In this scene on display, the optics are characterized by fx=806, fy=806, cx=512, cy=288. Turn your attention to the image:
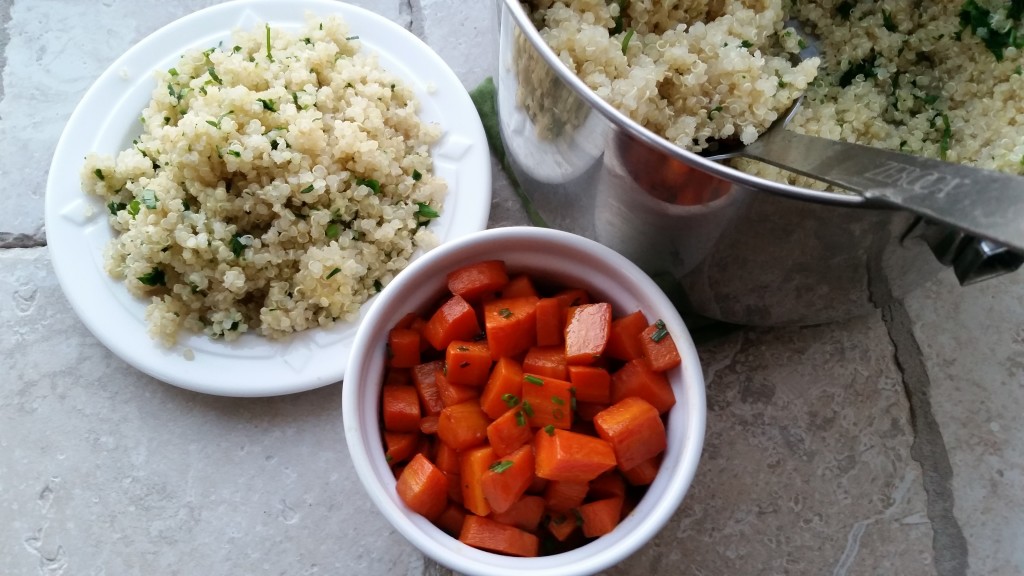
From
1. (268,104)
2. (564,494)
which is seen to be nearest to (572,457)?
(564,494)

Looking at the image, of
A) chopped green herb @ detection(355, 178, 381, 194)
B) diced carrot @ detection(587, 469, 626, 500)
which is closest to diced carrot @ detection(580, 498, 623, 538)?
diced carrot @ detection(587, 469, 626, 500)

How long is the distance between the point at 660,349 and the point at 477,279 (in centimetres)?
20

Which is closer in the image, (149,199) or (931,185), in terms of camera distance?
(931,185)

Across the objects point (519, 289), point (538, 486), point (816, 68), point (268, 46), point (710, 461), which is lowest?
point (710, 461)

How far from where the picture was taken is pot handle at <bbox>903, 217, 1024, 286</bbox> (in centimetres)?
62

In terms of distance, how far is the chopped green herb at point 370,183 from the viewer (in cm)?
97

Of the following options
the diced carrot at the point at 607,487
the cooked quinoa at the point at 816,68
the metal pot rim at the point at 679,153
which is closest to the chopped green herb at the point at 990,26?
the cooked quinoa at the point at 816,68

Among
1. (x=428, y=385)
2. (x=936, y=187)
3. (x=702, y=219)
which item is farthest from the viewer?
(x=428, y=385)

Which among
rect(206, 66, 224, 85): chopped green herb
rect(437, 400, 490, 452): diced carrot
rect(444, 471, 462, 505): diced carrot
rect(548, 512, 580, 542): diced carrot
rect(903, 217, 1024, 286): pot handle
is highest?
rect(903, 217, 1024, 286): pot handle

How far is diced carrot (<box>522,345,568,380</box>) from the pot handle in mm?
333

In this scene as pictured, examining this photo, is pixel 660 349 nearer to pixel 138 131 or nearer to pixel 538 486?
pixel 538 486

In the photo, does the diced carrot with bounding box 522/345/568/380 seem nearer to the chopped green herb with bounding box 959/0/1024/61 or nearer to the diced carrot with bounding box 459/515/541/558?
the diced carrot with bounding box 459/515/541/558

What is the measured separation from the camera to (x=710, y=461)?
0.97m

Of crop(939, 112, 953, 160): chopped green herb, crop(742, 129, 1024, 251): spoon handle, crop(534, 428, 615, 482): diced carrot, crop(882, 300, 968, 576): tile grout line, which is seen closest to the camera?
crop(742, 129, 1024, 251): spoon handle
